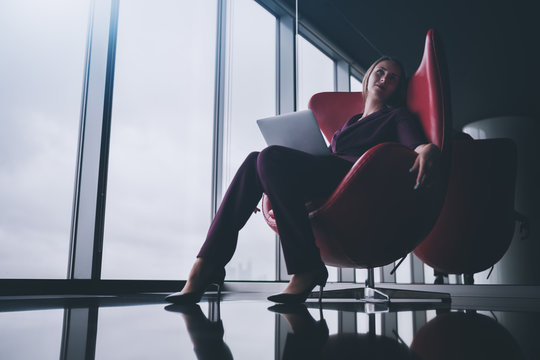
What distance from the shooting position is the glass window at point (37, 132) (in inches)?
84.4

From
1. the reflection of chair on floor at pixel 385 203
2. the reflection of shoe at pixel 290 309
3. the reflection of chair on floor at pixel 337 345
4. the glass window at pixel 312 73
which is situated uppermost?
the glass window at pixel 312 73

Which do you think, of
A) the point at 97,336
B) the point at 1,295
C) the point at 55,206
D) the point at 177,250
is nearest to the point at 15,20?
the point at 55,206

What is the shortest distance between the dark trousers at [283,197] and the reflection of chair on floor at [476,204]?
0.83 m

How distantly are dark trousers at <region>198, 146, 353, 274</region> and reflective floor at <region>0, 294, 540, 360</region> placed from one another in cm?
29

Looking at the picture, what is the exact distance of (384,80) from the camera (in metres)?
1.97

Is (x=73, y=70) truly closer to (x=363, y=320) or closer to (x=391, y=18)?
(x=363, y=320)

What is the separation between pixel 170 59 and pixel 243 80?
782 mm

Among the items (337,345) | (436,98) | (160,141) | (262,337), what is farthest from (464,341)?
(160,141)

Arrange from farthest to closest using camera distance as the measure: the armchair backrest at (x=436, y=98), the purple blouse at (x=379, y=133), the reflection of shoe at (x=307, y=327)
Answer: the purple blouse at (x=379, y=133), the armchair backrest at (x=436, y=98), the reflection of shoe at (x=307, y=327)

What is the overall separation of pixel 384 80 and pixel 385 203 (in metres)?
0.74

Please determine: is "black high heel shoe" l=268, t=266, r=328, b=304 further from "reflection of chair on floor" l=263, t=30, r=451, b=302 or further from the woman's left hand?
the woman's left hand

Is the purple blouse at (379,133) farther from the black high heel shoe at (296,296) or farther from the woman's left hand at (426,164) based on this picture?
the black high heel shoe at (296,296)

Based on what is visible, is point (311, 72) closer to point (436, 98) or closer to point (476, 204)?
point (476, 204)

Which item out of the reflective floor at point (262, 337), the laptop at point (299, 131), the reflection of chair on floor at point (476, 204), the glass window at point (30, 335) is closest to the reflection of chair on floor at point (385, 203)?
the laptop at point (299, 131)
